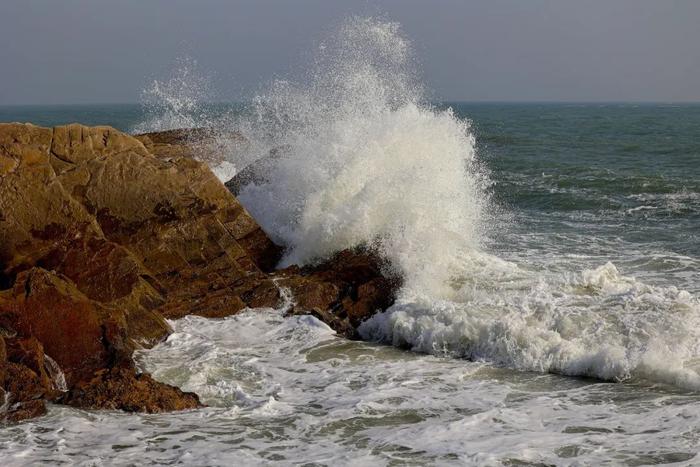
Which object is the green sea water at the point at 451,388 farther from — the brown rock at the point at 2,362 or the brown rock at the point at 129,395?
the brown rock at the point at 2,362

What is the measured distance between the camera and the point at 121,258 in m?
8.73

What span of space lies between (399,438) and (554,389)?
6.23 ft

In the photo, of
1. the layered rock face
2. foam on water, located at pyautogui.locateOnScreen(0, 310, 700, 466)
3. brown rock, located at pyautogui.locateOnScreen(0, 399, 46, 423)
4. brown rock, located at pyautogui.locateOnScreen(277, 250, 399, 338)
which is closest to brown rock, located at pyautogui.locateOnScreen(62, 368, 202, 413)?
foam on water, located at pyautogui.locateOnScreen(0, 310, 700, 466)

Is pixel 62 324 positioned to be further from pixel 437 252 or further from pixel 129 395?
pixel 437 252

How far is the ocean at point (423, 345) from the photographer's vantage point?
604 cm

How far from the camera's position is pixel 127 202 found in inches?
373

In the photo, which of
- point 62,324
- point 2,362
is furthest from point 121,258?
point 2,362

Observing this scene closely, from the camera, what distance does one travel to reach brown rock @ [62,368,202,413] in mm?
6703

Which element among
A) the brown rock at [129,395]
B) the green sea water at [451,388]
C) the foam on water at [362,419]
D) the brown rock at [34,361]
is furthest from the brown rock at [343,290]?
the brown rock at [34,361]

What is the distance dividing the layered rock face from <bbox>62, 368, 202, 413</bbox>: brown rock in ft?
1.41

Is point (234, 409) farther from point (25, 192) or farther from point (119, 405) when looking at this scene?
point (25, 192)

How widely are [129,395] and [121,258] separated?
234 cm

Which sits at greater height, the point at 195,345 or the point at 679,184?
the point at 679,184

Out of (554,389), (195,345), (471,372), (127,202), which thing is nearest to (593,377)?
(554,389)
